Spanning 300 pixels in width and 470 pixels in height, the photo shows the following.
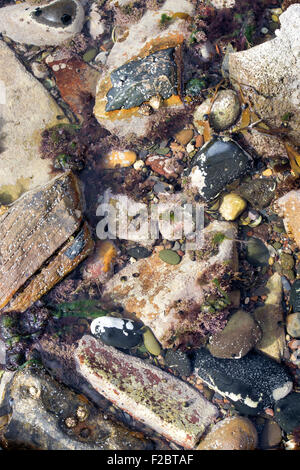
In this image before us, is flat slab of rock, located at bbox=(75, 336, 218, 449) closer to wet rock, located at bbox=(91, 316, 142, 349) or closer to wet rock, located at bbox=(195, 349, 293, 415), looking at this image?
wet rock, located at bbox=(91, 316, 142, 349)

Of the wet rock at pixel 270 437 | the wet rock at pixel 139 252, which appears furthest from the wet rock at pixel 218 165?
the wet rock at pixel 270 437

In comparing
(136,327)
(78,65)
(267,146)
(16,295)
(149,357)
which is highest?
(78,65)

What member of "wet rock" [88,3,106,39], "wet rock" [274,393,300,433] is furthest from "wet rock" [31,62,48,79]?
"wet rock" [274,393,300,433]

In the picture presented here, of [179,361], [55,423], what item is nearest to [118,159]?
[179,361]

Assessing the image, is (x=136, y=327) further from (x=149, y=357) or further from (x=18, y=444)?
(x=18, y=444)
